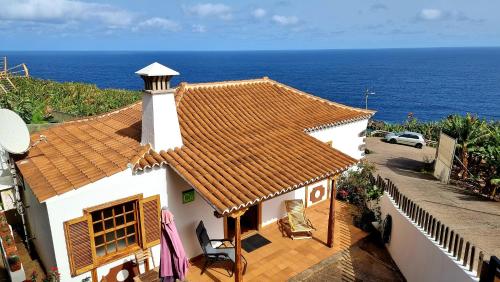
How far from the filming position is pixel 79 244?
794 centimetres

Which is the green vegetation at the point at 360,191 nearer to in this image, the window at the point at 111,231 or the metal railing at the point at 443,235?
the metal railing at the point at 443,235

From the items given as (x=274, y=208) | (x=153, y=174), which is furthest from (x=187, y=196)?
(x=274, y=208)

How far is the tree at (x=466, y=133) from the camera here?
20484mm

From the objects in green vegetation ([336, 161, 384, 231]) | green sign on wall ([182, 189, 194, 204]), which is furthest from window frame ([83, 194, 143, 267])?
green vegetation ([336, 161, 384, 231])

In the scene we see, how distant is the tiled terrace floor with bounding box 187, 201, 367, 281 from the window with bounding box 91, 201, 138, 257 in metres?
2.10

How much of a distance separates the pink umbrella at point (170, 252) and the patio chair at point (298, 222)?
15.8ft

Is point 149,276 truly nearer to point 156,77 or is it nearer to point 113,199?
point 113,199

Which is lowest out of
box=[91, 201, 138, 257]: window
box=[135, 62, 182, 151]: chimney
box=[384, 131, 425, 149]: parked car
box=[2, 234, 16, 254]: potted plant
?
box=[384, 131, 425, 149]: parked car

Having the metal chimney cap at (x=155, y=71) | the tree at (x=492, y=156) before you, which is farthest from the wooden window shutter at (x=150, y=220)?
the tree at (x=492, y=156)

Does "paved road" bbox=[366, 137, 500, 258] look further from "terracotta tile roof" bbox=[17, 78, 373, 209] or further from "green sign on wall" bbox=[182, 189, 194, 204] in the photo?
"green sign on wall" bbox=[182, 189, 194, 204]

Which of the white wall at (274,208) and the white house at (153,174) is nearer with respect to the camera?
the white house at (153,174)

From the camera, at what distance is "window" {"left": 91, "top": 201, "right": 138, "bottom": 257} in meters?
8.29

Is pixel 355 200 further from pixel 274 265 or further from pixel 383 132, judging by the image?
pixel 383 132

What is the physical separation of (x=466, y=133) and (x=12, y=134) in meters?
22.7
